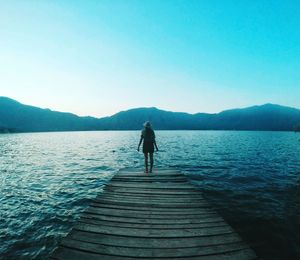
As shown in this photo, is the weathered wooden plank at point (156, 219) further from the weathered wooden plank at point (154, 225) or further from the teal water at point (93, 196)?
the teal water at point (93, 196)

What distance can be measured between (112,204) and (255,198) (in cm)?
1030

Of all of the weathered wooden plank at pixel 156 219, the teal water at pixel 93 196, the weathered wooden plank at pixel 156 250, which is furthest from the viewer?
the teal water at pixel 93 196

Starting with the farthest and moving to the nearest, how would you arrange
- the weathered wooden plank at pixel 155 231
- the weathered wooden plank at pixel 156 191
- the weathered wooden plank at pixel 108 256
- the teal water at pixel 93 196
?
1. the weathered wooden plank at pixel 156 191
2. the teal water at pixel 93 196
3. the weathered wooden plank at pixel 155 231
4. the weathered wooden plank at pixel 108 256

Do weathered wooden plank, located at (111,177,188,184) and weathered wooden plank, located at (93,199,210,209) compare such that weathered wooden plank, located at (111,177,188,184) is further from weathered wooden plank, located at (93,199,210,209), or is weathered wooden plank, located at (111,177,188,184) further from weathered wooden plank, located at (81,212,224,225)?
weathered wooden plank, located at (81,212,224,225)

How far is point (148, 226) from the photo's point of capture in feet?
23.6

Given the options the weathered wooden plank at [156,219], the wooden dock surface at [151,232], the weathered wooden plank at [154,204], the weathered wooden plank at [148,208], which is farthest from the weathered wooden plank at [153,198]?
the weathered wooden plank at [156,219]

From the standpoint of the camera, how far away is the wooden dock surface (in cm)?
572

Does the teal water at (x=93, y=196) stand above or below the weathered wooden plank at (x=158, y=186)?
below

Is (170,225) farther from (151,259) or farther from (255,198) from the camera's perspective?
(255,198)

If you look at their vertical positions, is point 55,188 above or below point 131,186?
below

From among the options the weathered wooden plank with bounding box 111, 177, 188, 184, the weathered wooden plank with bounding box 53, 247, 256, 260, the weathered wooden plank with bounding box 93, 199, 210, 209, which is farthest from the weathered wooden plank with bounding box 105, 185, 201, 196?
the weathered wooden plank with bounding box 53, 247, 256, 260

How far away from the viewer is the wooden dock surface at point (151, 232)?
572 cm

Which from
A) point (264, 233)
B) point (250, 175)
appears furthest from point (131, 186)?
point (250, 175)

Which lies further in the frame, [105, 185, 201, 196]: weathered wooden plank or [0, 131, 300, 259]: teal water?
[105, 185, 201, 196]: weathered wooden plank
